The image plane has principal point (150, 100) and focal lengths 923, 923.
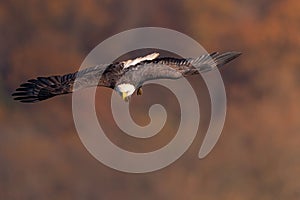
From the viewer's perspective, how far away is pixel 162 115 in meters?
34.4

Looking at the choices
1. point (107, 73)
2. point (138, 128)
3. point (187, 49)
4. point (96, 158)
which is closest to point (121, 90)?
point (107, 73)

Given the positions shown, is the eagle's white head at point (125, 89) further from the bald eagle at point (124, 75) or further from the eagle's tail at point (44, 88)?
the eagle's tail at point (44, 88)

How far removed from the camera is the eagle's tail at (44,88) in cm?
1703

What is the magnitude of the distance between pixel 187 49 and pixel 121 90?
1419 centimetres

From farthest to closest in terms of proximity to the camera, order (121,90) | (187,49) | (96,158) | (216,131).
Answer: (96,158) < (216,131) < (187,49) < (121,90)

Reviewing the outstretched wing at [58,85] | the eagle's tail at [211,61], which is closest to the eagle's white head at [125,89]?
the outstretched wing at [58,85]

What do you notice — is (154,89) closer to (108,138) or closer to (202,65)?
(108,138)

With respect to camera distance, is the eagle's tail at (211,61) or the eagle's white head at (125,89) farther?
the eagle's tail at (211,61)

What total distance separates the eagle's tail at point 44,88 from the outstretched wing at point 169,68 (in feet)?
3.29

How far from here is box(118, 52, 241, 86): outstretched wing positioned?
1683 cm

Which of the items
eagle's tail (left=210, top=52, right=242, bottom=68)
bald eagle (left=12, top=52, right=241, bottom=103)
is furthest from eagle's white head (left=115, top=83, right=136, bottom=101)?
A: eagle's tail (left=210, top=52, right=242, bottom=68)

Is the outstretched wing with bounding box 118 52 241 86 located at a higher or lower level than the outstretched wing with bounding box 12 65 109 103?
higher

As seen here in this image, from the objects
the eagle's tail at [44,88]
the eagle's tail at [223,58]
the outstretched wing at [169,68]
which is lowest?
the eagle's tail at [44,88]

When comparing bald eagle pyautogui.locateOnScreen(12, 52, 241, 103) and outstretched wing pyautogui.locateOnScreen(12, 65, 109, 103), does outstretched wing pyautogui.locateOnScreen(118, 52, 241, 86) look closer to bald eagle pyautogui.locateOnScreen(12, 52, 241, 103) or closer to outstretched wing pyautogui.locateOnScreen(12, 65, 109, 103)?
bald eagle pyautogui.locateOnScreen(12, 52, 241, 103)
